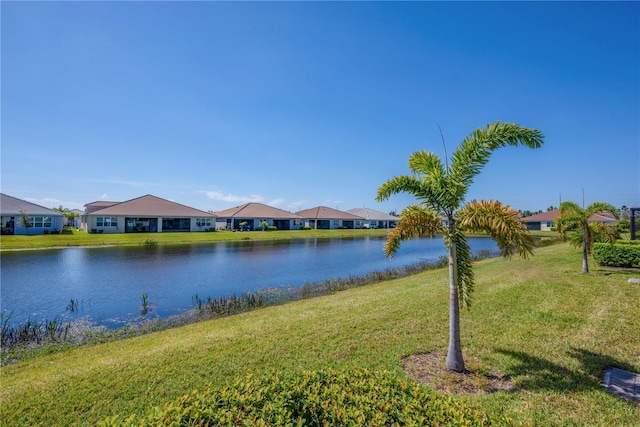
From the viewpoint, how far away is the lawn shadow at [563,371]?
4.94 meters

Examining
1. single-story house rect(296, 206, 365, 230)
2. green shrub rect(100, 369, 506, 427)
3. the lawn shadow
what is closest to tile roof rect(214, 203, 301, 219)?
single-story house rect(296, 206, 365, 230)

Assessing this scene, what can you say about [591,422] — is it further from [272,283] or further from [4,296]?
[4,296]

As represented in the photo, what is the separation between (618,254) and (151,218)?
48.8 m

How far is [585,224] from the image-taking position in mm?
13250

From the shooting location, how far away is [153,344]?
748 centimetres

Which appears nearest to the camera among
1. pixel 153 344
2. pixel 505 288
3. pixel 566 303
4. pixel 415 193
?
pixel 415 193

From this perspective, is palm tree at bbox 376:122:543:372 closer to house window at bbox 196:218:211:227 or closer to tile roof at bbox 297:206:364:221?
house window at bbox 196:218:211:227

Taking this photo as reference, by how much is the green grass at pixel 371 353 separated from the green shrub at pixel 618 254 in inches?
191

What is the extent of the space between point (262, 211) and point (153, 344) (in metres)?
52.1

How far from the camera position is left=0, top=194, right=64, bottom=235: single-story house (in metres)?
34.7

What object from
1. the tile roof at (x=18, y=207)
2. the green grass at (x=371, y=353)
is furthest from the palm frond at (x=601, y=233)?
the tile roof at (x=18, y=207)

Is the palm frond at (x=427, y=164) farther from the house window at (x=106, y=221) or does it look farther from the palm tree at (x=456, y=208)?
the house window at (x=106, y=221)

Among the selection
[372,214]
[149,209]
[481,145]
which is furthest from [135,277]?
[372,214]

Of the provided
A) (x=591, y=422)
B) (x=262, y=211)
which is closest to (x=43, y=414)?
(x=591, y=422)
